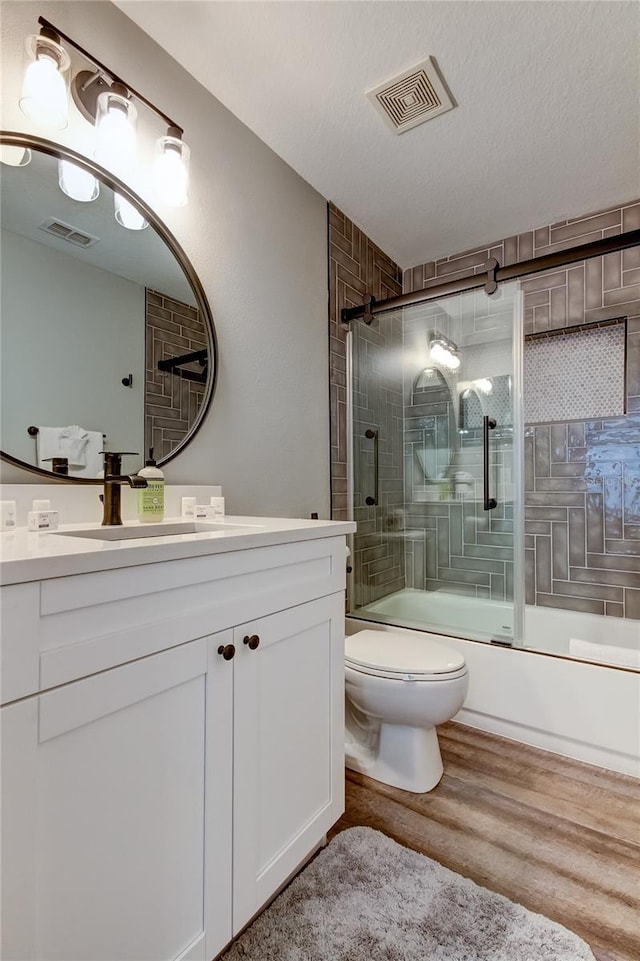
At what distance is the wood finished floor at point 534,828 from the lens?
1136 mm

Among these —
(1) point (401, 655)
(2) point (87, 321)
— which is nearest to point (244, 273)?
(2) point (87, 321)

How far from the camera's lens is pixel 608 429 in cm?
245

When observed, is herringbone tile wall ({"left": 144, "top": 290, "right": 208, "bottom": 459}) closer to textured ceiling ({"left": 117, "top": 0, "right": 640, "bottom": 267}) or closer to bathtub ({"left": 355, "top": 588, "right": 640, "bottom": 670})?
textured ceiling ({"left": 117, "top": 0, "right": 640, "bottom": 267})

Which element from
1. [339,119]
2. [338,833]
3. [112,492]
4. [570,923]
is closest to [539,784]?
[570,923]

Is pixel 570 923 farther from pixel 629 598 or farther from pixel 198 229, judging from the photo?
pixel 198 229

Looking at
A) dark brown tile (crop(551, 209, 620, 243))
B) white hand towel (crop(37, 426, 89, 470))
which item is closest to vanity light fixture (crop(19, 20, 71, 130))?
white hand towel (crop(37, 426, 89, 470))

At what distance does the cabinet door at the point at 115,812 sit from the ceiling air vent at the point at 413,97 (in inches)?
74.9

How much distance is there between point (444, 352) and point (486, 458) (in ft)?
2.02

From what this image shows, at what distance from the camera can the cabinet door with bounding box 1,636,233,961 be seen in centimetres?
62

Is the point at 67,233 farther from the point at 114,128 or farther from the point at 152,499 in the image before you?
the point at 152,499

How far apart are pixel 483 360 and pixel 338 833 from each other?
1990mm

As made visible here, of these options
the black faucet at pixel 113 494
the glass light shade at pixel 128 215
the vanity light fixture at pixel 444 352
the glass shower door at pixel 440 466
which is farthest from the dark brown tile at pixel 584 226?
the black faucet at pixel 113 494

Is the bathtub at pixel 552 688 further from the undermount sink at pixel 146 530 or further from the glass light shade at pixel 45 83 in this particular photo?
the glass light shade at pixel 45 83

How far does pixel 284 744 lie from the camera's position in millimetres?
1078
